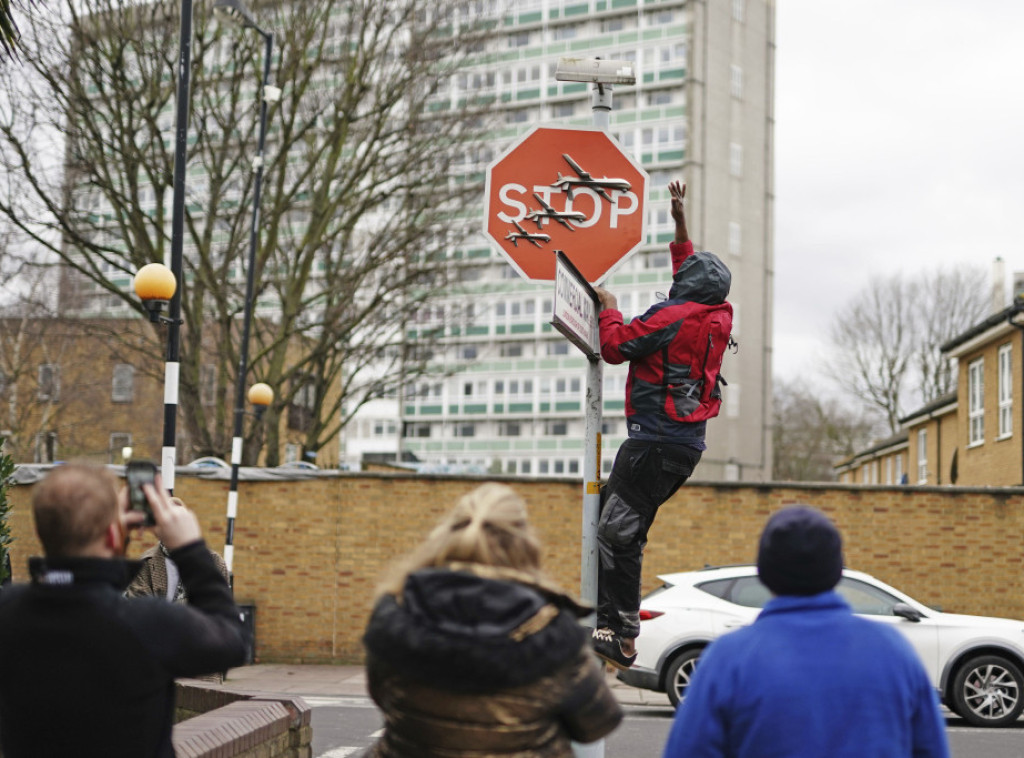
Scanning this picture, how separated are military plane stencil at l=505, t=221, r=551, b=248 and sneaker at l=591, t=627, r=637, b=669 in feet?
5.12

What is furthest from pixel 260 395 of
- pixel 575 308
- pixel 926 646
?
pixel 575 308

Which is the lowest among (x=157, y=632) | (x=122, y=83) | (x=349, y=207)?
(x=157, y=632)

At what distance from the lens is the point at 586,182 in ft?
16.5

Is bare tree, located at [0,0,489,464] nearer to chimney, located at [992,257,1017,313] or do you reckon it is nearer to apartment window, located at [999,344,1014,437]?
apartment window, located at [999,344,1014,437]

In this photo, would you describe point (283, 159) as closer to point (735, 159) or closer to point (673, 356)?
point (673, 356)

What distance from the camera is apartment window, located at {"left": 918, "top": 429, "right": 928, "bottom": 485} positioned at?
4334 centimetres

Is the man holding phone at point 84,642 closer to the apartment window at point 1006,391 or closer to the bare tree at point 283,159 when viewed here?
the bare tree at point 283,159

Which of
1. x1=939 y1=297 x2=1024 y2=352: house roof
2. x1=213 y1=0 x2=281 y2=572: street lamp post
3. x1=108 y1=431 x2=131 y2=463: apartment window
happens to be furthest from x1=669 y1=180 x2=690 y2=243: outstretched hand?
x1=108 y1=431 x2=131 y2=463: apartment window

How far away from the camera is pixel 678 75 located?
74.8m

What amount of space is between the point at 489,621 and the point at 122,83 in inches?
909

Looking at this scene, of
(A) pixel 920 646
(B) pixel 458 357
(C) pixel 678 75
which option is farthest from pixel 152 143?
(B) pixel 458 357

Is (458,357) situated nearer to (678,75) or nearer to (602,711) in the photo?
(678,75)

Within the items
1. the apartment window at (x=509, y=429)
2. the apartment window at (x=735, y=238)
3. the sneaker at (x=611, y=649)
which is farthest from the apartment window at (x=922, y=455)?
the sneaker at (x=611, y=649)

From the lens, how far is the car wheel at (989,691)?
40.0 feet
